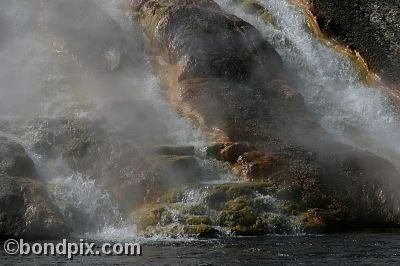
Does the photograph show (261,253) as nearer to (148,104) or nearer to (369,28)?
(148,104)

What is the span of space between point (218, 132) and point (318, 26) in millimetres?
13922

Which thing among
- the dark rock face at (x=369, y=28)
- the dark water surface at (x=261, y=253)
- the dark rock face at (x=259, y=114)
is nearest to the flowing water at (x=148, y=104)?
the dark water surface at (x=261, y=253)

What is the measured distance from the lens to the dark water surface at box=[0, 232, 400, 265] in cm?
1639

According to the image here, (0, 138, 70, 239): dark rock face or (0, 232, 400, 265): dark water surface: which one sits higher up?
(0, 138, 70, 239): dark rock face

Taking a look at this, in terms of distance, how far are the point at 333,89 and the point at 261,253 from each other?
17941 mm

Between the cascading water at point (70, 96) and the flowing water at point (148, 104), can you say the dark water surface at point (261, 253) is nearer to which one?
the flowing water at point (148, 104)

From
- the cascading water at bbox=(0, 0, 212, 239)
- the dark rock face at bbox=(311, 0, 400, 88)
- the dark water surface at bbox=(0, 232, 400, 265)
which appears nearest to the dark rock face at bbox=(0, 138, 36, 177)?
the cascading water at bbox=(0, 0, 212, 239)

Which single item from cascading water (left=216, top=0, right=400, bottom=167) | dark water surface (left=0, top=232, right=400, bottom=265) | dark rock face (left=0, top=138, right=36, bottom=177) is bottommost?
dark water surface (left=0, top=232, right=400, bottom=265)

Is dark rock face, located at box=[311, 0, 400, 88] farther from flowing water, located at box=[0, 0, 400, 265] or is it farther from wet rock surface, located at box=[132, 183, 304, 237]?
wet rock surface, located at box=[132, 183, 304, 237]

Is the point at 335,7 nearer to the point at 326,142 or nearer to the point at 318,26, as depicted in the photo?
the point at 318,26

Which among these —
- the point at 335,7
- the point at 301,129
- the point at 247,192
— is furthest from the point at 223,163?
the point at 335,7

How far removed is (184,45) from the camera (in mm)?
32438

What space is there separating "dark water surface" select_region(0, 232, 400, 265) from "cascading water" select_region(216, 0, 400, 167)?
9453 millimetres

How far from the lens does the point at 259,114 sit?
92.5 ft
